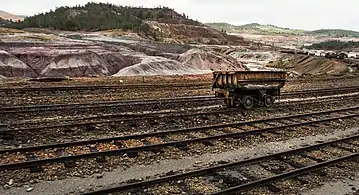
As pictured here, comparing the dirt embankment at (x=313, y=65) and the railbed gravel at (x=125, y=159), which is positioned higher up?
the dirt embankment at (x=313, y=65)

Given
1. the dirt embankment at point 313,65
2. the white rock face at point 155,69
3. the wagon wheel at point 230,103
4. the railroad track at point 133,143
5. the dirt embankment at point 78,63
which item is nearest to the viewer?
the railroad track at point 133,143

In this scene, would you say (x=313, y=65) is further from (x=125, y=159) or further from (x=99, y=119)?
(x=125, y=159)

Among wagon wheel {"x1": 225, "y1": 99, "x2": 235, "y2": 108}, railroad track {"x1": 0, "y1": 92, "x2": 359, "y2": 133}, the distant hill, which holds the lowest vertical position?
railroad track {"x1": 0, "y1": 92, "x2": 359, "y2": 133}

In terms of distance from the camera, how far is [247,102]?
17156 millimetres

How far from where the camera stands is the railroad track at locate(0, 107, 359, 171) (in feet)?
29.2

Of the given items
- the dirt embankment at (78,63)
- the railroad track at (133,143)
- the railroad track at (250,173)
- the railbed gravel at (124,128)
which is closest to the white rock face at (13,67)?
the dirt embankment at (78,63)

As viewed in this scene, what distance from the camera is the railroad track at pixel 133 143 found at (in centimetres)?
891

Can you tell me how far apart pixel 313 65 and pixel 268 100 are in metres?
35.8

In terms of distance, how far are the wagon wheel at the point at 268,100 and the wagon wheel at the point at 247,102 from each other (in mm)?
844

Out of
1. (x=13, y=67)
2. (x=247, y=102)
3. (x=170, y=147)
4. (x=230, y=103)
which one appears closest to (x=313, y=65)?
(x=247, y=102)

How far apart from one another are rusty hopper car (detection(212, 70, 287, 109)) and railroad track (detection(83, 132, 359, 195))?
596cm

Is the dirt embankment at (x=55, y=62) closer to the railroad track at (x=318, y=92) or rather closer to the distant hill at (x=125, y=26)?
the railroad track at (x=318, y=92)

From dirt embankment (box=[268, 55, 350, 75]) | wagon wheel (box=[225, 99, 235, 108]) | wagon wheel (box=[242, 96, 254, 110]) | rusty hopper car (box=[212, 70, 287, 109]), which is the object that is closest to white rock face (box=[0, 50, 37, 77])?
rusty hopper car (box=[212, 70, 287, 109])

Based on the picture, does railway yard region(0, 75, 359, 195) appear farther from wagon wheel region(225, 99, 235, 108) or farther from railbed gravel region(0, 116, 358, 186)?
wagon wheel region(225, 99, 235, 108)
